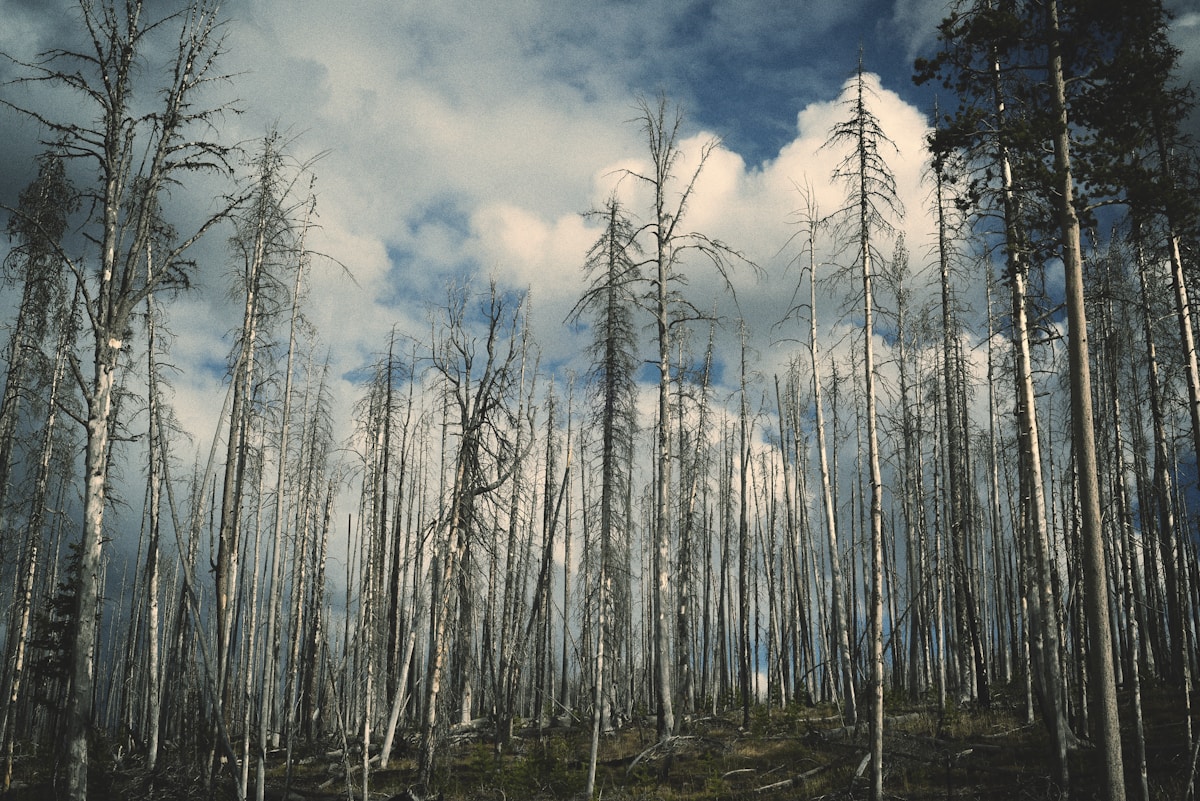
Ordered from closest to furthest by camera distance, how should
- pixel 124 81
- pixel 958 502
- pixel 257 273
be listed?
1. pixel 124 81
2. pixel 257 273
3. pixel 958 502

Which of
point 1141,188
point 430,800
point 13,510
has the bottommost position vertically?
point 430,800

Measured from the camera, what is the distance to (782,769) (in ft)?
42.5

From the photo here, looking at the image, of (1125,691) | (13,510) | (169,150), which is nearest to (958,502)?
(1125,691)

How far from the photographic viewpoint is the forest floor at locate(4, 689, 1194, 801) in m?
11.0

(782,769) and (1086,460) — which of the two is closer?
(1086,460)

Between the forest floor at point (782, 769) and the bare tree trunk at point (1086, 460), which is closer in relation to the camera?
the bare tree trunk at point (1086, 460)

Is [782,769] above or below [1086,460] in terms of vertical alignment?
below

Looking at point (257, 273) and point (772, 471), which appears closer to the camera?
point (257, 273)

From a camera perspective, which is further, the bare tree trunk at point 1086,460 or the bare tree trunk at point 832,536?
the bare tree trunk at point 832,536

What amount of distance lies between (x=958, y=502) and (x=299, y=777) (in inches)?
681

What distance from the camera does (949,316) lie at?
1593 centimetres

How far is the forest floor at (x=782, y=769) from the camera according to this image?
1098 centimetres

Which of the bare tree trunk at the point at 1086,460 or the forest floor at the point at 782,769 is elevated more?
the bare tree trunk at the point at 1086,460

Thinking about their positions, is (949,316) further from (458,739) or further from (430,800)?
(458,739)
